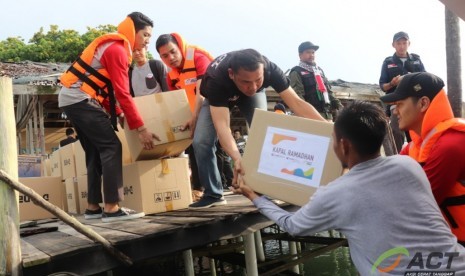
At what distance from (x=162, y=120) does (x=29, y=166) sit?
313 cm

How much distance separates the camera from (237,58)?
8.81 feet

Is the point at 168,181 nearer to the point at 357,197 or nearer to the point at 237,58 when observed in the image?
the point at 237,58

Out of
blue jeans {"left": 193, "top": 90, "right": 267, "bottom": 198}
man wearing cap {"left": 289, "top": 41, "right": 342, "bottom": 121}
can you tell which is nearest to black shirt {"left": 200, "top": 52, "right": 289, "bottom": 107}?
blue jeans {"left": 193, "top": 90, "right": 267, "bottom": 198}

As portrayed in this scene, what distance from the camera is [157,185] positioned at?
11.1 ft

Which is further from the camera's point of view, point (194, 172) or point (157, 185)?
point (194, 172)

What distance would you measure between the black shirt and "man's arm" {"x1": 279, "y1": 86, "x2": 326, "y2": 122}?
0.05m

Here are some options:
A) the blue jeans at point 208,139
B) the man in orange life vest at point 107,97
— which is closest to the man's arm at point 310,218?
the blue jeans at point 208,139

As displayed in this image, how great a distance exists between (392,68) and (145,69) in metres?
2.92

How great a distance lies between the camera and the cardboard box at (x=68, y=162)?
4.91 metres

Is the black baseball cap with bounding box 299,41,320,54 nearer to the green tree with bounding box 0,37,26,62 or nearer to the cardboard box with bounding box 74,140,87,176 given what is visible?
the cardboard box with bounding box 74,140,87,176

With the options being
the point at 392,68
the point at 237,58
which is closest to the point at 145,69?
the point at 237,58

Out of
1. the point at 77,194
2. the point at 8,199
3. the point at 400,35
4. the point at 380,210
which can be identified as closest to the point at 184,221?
the point at 8,199

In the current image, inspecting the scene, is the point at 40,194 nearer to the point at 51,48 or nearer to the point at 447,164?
the point at 447,164

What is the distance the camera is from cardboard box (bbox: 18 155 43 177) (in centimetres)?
545
